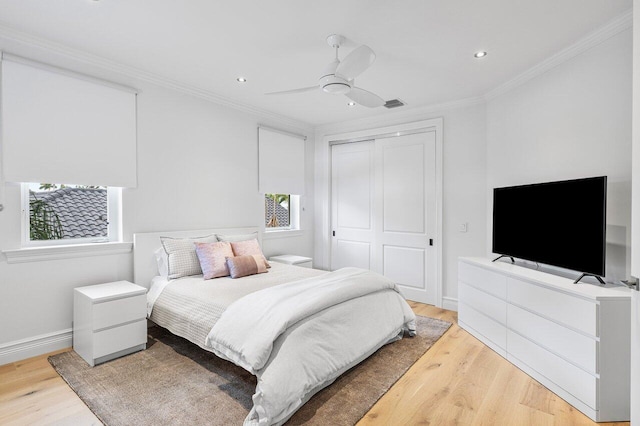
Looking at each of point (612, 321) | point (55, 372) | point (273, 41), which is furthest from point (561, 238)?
point (55, 372)

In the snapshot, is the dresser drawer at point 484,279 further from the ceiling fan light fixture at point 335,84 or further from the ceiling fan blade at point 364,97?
the ceiling fan light fixture at point 335,84

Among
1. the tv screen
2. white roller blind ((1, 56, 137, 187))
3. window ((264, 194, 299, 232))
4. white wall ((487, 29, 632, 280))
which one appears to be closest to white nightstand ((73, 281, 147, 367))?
white roller blind ((1, 56, 137, 187))

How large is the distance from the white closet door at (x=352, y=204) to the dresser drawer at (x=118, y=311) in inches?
122

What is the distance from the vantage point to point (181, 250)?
3342 millimetres

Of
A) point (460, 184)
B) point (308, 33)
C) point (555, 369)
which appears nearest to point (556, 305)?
point (555, 369)

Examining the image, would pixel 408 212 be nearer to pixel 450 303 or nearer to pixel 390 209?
pixel 390 209

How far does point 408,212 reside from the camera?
180 inches

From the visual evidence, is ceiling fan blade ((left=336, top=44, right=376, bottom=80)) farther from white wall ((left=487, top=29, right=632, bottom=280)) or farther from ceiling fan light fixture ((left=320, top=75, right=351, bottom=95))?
white wall ((left=487, top=29, right=632, bottom=280))

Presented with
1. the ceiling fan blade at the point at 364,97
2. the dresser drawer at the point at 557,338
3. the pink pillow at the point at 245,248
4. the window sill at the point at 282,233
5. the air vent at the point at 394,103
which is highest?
the air vent at the point at 394,103

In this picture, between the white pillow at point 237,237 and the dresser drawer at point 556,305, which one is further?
the white pillow at point 237,237

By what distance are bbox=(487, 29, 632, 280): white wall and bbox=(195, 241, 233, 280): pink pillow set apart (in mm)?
3105

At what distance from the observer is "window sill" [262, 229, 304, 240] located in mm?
4710

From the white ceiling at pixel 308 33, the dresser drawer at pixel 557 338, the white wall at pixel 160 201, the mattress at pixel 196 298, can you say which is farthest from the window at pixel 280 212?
the dresser drawer at pixel 557 338

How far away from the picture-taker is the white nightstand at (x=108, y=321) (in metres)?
2.58
